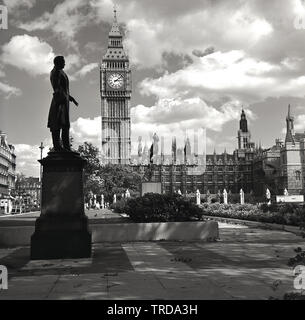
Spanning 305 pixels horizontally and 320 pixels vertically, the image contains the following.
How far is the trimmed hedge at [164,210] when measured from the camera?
55.1 ft

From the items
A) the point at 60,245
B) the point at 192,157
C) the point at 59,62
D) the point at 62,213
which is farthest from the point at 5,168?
the point at 60,245

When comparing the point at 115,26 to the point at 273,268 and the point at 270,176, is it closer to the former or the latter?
the point at 270,176

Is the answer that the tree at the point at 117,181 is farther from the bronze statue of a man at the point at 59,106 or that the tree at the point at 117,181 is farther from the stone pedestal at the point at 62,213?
the stone pedestal at the point at 62,213

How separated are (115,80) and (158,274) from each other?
156514mm

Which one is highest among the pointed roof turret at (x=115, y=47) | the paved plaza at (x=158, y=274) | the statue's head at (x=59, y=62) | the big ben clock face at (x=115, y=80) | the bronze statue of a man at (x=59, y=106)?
the pointed roof turret at (x=115, y=47)

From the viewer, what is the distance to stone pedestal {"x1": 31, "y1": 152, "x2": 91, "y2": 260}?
10945mm

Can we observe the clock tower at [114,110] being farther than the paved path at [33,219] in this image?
Yes

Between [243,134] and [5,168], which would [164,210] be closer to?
[5,168]

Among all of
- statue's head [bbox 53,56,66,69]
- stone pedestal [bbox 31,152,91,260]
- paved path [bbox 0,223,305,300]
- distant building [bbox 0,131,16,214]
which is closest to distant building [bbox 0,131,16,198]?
distant building [bbox 0,131,16,214]

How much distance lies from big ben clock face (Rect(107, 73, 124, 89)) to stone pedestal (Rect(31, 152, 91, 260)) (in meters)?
151

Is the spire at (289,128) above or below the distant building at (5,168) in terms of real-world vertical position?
above

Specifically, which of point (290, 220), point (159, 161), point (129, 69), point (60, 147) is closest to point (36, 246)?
point (60, 147)

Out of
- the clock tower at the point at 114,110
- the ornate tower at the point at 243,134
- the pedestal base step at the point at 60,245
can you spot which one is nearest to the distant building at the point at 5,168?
the clock tower at the point at 114,110

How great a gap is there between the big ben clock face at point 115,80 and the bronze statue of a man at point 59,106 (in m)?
150
